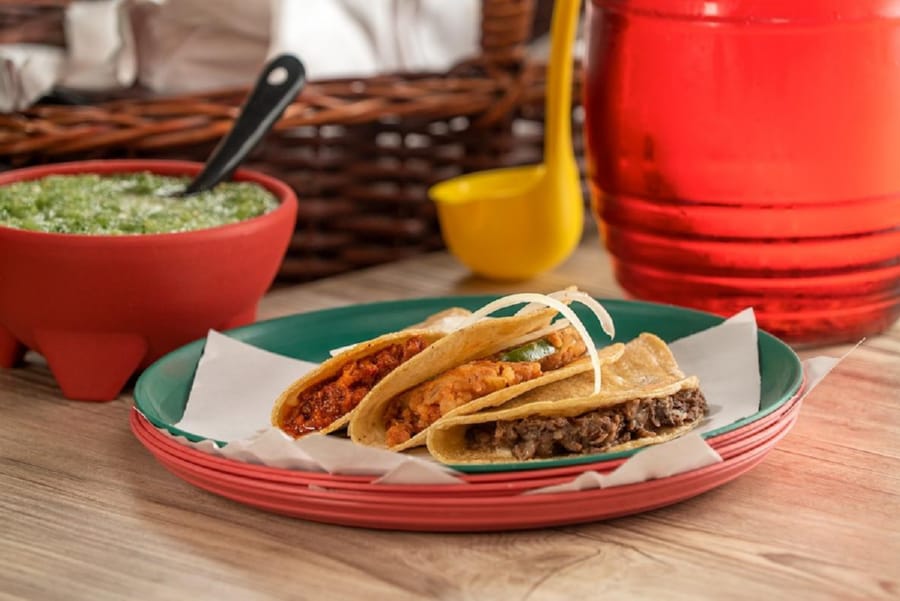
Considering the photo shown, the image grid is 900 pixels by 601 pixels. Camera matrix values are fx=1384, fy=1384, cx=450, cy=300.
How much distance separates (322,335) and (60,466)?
0.27 metres

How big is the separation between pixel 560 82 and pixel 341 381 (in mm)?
524

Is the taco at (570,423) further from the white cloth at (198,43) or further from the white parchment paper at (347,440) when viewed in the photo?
the white cloth at (198,43)

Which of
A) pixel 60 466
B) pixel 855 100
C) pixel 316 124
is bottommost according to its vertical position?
pixel 60 466

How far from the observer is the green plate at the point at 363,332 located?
104 centimetres

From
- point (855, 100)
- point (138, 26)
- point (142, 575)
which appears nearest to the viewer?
point (142, 575)

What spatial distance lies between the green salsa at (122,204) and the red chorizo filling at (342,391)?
8.0 inches

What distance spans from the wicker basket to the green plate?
0.28 metres

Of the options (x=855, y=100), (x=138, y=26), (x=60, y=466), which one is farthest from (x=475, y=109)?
(x=60, y=466)

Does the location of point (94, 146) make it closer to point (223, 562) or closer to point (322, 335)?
point (322, 335)

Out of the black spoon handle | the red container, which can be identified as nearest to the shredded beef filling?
the red container

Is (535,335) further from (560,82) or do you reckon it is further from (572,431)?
(560,82)

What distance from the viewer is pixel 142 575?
2.73 feet

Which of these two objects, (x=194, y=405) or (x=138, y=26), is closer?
(x=194, y=405)

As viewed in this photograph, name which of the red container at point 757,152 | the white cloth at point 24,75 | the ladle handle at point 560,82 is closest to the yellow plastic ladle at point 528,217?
the ladle handle at point 560,82
